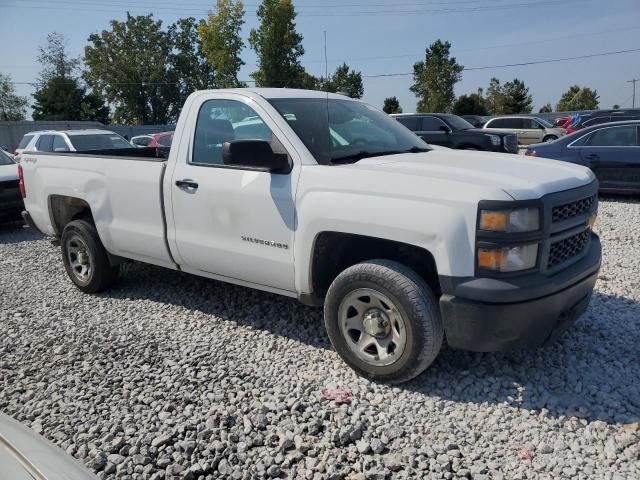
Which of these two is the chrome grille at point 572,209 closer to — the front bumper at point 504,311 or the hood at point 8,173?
the front bumper at point 504,311

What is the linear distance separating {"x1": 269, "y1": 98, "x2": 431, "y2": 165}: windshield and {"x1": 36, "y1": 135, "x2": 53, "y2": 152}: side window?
10337 millimetres

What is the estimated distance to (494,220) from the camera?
2.79 meters

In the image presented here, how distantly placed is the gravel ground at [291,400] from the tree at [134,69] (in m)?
57.0

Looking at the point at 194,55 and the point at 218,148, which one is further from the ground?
the point at 194,55

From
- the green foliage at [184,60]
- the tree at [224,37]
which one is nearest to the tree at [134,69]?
the green foliage at [184,60]

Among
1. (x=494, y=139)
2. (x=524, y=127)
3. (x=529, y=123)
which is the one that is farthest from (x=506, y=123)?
(x=494, y=139)

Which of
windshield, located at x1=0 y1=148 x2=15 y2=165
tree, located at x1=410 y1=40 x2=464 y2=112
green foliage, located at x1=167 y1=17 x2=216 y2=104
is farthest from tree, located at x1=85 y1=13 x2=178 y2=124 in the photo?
windshield, located at x1=0 y1=148 x2=15 y2=165

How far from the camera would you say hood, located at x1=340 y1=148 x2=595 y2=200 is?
9.61 feet

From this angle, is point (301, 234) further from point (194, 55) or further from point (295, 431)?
point (194, 55)

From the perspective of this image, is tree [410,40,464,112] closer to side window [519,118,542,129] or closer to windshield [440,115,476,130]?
side window [519,118,542,129]

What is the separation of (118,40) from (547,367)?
2439 inches

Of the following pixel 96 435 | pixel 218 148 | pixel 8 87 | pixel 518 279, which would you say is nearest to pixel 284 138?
pixel 218 148

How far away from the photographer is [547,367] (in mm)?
3531

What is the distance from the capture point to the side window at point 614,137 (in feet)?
30.9
